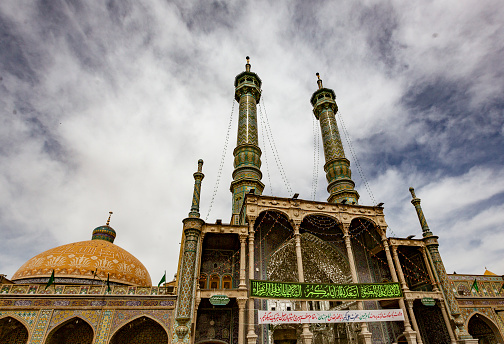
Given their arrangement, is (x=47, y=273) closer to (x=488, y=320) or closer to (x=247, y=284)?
(x=247, y=284)

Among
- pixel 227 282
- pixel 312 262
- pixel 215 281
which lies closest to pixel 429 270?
pixel 312 262

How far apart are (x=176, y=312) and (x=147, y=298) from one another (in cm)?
149

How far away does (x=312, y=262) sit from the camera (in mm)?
18688

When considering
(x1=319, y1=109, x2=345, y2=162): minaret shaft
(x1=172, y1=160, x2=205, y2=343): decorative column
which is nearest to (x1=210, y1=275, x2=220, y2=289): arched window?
(x1=172, y1=160, x2=205, y2=343): decorative column

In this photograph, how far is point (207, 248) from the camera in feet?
52.9

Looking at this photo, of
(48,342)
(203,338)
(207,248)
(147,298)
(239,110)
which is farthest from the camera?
(239,110)

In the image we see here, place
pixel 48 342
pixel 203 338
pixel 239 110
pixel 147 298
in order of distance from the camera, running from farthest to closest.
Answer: pixel 239 110 < pixel 203 338 < pixel 147 298 < pixel 48 342

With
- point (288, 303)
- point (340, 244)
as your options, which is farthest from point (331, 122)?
point (288, 303)

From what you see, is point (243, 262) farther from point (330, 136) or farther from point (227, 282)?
point (330, 136)

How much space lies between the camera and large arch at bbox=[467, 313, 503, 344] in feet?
52.9

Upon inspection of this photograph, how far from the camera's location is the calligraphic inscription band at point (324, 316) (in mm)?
12562

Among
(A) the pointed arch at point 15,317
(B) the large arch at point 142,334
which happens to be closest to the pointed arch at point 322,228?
(B) the large arch at point 142,334

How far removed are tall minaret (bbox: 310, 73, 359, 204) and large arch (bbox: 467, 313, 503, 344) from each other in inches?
369

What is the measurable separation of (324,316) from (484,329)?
11321mm
